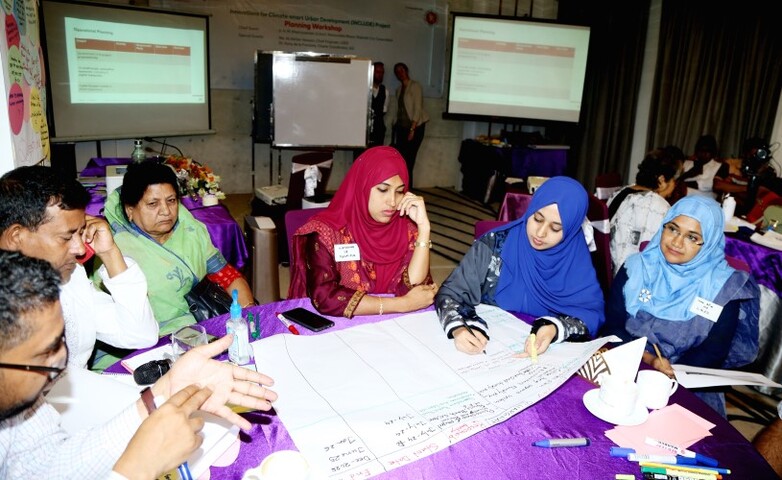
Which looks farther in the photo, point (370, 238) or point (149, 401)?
point (370, 238)

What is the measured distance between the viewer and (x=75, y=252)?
144 centimetres

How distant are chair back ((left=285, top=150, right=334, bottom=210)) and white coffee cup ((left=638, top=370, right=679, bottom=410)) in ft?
11.1

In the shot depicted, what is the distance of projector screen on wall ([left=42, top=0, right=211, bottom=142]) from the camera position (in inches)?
195

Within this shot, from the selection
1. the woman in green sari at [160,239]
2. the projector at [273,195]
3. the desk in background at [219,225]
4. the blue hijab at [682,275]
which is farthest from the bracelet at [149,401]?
the projector at [273,195]

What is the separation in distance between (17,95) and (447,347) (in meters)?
1.90

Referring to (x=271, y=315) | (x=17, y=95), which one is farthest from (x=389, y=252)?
(x=17, y=95)

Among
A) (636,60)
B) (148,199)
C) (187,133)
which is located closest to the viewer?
(148,199)

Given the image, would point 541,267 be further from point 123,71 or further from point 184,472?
point 123,71

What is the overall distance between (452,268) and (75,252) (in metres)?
3.75

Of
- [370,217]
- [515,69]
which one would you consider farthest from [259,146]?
[370,217]

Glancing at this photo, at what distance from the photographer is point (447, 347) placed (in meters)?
1.58

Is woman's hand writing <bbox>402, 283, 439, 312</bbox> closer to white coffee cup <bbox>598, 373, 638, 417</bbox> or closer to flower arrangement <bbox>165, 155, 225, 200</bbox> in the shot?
white coffee cup <bbox>598, 373, 638, 417</bbox>

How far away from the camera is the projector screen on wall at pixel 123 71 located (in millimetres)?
4953

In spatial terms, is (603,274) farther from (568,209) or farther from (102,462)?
(102,462)
